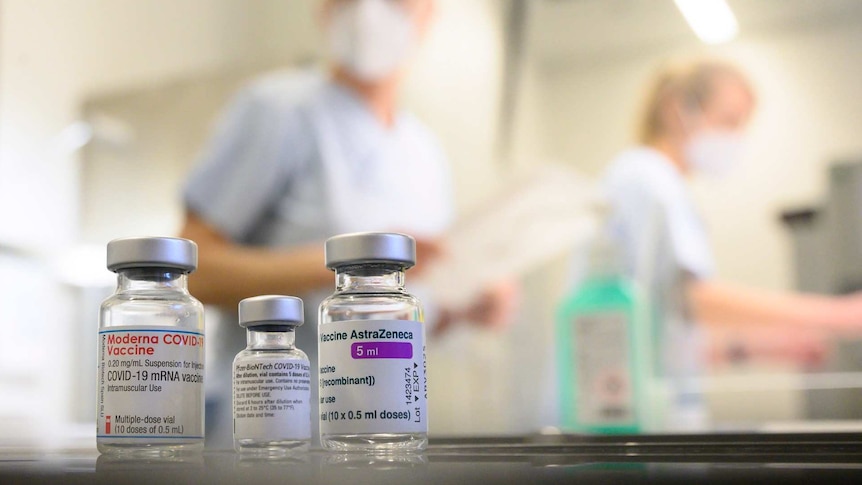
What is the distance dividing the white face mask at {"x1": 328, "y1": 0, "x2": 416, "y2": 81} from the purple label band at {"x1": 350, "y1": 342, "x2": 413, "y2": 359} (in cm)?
87

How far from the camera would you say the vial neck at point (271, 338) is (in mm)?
394

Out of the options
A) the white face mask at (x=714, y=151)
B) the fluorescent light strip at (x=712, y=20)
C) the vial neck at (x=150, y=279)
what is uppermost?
the fluorescent light strip at (x=712, y=20)

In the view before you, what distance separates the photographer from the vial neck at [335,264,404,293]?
0.37 meters

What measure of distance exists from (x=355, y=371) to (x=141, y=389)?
90 millimetres

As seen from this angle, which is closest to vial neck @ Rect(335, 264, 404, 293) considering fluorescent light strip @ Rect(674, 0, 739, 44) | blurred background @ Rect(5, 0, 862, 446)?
blurred background @ Rect(5, 0, 862, 446)

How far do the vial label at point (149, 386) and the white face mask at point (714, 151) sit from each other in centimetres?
77

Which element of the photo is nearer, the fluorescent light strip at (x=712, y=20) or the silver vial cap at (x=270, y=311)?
the silver vial cap at (x=270, y=311)

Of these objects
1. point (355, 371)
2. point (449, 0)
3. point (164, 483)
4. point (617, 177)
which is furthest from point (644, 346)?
point (164, 483)

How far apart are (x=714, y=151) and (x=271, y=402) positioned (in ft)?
2.52

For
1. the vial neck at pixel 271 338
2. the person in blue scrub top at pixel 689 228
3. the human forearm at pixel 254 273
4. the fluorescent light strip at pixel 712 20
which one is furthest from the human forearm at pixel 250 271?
the vial neck at pixel 271 338

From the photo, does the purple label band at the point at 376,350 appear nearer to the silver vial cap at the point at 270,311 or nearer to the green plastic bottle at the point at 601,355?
the silver vial cap at the point at 270,311

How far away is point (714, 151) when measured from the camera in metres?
1.01

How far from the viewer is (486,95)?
3.66ft

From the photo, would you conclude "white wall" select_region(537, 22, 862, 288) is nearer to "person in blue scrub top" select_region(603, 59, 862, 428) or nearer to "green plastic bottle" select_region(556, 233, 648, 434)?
"person in blue scrub top" select_region(603, 59, 862, 428)
